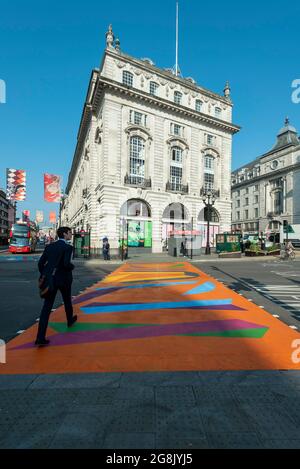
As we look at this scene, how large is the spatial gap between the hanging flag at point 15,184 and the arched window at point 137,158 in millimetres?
12759

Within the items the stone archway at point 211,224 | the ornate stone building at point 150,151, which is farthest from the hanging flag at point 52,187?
the stone archway at point 211,224

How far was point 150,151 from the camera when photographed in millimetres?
31172

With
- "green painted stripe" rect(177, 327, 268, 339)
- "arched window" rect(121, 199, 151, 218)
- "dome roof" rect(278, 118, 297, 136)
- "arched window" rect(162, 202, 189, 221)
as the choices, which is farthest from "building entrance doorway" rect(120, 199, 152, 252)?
"dome roof" rect(278, 118, 297, 136)

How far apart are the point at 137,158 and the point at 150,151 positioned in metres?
2.00

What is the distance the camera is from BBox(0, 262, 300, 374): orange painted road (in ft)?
12.0

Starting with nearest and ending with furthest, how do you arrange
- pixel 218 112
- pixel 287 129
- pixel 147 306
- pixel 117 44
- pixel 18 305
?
pixel 147 306 < pixel 18 305 < pixel 117 44 < pixel 218 112 < pixel 287 129

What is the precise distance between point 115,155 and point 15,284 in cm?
2160

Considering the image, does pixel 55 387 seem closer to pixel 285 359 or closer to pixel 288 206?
pixel 285 359

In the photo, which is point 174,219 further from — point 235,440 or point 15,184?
point 235,440

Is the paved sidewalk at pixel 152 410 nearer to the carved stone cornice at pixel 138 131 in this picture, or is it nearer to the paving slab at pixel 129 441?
the paving slab at pixel 129 441

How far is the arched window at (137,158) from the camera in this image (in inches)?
1187

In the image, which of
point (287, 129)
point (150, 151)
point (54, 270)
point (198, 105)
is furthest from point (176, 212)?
point (287, 129)

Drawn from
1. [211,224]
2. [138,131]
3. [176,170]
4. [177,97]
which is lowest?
[211,224]
